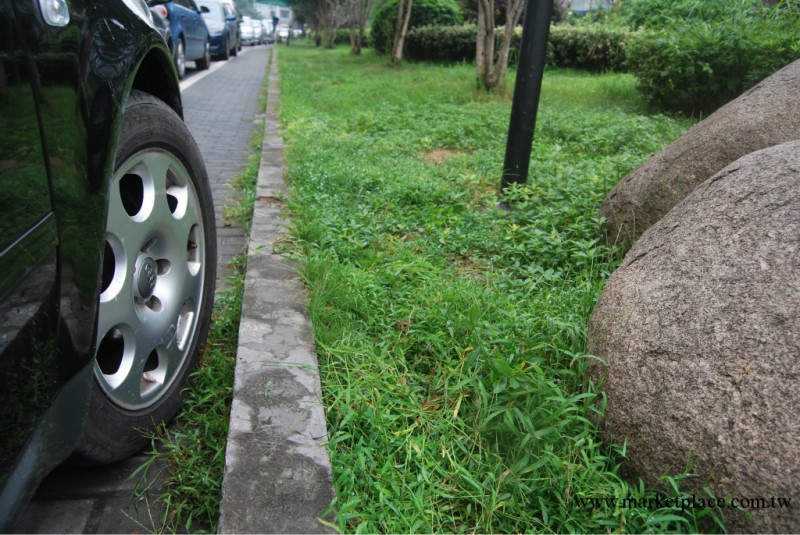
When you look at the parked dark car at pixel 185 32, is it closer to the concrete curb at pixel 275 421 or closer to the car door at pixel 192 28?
the car door at pixel 192 28

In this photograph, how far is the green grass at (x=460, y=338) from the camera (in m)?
1.75

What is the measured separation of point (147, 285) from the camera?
199 centimetres

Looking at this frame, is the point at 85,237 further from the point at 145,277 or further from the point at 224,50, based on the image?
the point at 224,50

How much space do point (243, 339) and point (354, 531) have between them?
1.06 metres

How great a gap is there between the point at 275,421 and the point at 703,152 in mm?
2478

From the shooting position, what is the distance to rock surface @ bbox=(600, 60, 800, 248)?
311 cm

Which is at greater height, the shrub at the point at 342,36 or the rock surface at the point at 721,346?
the shrub at the point at 342,36

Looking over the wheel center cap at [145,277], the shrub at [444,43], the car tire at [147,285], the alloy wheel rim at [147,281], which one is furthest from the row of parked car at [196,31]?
the shrub at [444,43]

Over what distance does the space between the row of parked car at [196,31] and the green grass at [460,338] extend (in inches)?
65.2

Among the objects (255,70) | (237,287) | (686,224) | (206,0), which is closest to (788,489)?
(686,224)

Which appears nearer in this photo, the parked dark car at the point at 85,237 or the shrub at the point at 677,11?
the parked dark car at the point at 85,237

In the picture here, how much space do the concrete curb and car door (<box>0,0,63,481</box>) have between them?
573 millimetres

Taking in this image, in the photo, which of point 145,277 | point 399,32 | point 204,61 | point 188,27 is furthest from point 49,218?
point 399,32

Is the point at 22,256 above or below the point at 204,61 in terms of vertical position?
above
